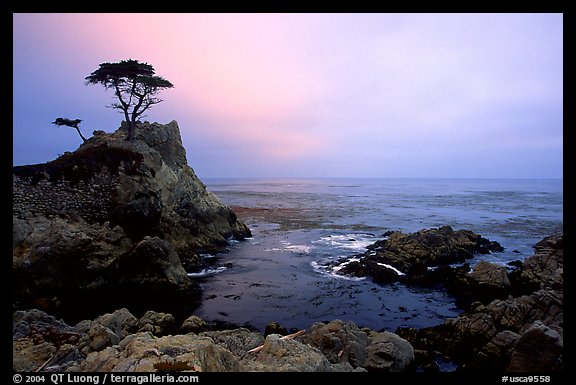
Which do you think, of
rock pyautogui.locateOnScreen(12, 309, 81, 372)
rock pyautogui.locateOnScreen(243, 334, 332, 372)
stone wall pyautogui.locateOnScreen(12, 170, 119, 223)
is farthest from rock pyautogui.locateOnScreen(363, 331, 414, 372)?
stone wall pyautogui.locateOnScreen(12, 170, 119, 223)

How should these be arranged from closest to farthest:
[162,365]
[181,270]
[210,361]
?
[162,365] < [210,361] < [181,270]

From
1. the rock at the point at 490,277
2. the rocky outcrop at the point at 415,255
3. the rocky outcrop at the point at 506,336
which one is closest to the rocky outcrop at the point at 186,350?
the rocky outcrop at the point at 506,336

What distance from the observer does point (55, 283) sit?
53.3 ft

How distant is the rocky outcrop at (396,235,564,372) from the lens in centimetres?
818

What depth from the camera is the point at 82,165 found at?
21812mm

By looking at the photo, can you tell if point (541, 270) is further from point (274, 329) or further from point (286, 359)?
point (286, 359)

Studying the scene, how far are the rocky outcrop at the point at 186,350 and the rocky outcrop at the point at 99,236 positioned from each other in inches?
207

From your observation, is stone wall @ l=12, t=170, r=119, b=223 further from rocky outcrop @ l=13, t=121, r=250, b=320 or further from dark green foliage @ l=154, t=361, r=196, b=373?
dark green foliage @ l=154, t=361, r=196, b=373

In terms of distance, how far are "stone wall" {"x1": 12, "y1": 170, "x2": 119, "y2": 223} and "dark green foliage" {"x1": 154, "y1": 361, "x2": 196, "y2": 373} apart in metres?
19.8

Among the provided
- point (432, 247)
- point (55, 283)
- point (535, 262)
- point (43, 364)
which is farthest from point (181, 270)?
point (535, 262)
